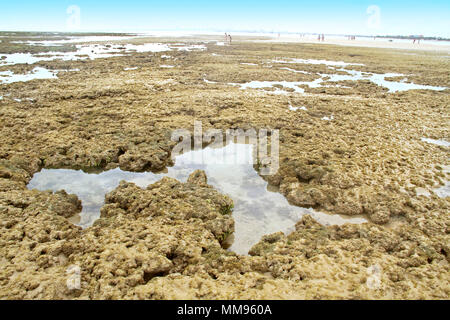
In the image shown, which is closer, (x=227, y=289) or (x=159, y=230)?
(x=227, y=289)

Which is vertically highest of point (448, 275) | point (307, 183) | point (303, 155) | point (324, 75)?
point (324, 75)

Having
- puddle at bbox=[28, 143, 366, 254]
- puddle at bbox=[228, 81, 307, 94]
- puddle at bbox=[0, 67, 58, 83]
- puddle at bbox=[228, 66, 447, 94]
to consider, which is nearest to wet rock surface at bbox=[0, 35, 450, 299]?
puddle at bbox=[28, 143, 366, 254]

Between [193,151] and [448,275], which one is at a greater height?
[193,151]

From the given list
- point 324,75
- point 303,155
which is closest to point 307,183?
point 303,155

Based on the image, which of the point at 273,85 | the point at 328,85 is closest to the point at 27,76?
the point at 273,85

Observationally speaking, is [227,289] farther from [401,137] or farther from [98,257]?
[401,137]

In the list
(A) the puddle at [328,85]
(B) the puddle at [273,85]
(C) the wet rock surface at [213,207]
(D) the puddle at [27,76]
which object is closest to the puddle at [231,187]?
(C) the wet rock surface at [213,207]

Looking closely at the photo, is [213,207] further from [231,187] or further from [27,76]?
[27,76]

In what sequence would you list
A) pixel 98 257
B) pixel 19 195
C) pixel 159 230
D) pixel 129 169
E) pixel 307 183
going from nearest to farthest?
pixel 98 257
pixel 159 230
pixel 19 195
pixel 307 183
pixel 129 169
